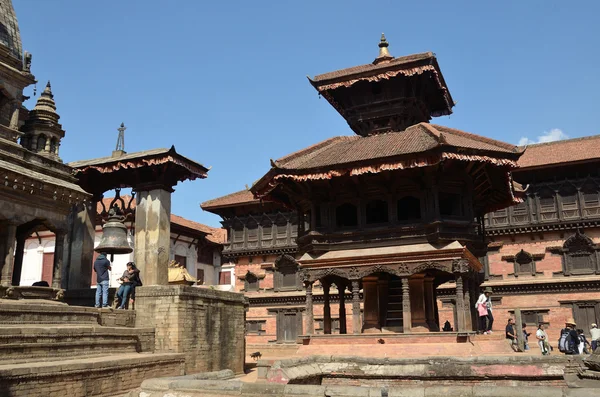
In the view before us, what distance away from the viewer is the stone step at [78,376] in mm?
9602

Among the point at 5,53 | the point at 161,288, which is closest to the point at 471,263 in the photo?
→ the point at 161,288

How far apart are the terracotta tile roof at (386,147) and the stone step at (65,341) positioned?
6.92 m

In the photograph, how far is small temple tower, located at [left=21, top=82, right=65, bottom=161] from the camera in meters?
18.2

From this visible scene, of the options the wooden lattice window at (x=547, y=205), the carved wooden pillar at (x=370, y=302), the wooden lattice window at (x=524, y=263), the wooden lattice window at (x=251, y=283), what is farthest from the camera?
the wooden lattice window at (x=251, y=283)

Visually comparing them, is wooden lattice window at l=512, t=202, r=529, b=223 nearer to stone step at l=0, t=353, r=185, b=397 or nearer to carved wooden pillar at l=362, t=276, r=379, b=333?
carved wooden pillar at l=362, t=276, r=379, b=333

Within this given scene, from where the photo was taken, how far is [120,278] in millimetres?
16406

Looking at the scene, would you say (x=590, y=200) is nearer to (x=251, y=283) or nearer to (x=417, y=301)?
(x=417, y=301)

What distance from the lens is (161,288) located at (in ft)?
53.9

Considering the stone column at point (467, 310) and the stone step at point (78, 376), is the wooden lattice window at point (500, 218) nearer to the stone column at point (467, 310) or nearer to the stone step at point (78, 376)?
the stone column at point (467, 310)

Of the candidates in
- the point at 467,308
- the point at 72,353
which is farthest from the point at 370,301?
the point at 72,353

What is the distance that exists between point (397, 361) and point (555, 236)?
78.5 feet

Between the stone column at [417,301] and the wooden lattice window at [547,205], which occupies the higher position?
the wooden lattice window at [547,205]

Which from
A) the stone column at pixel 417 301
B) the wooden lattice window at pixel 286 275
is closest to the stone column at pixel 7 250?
the stone column at pixel 417 301

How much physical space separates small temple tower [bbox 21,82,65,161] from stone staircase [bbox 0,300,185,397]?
623cm
